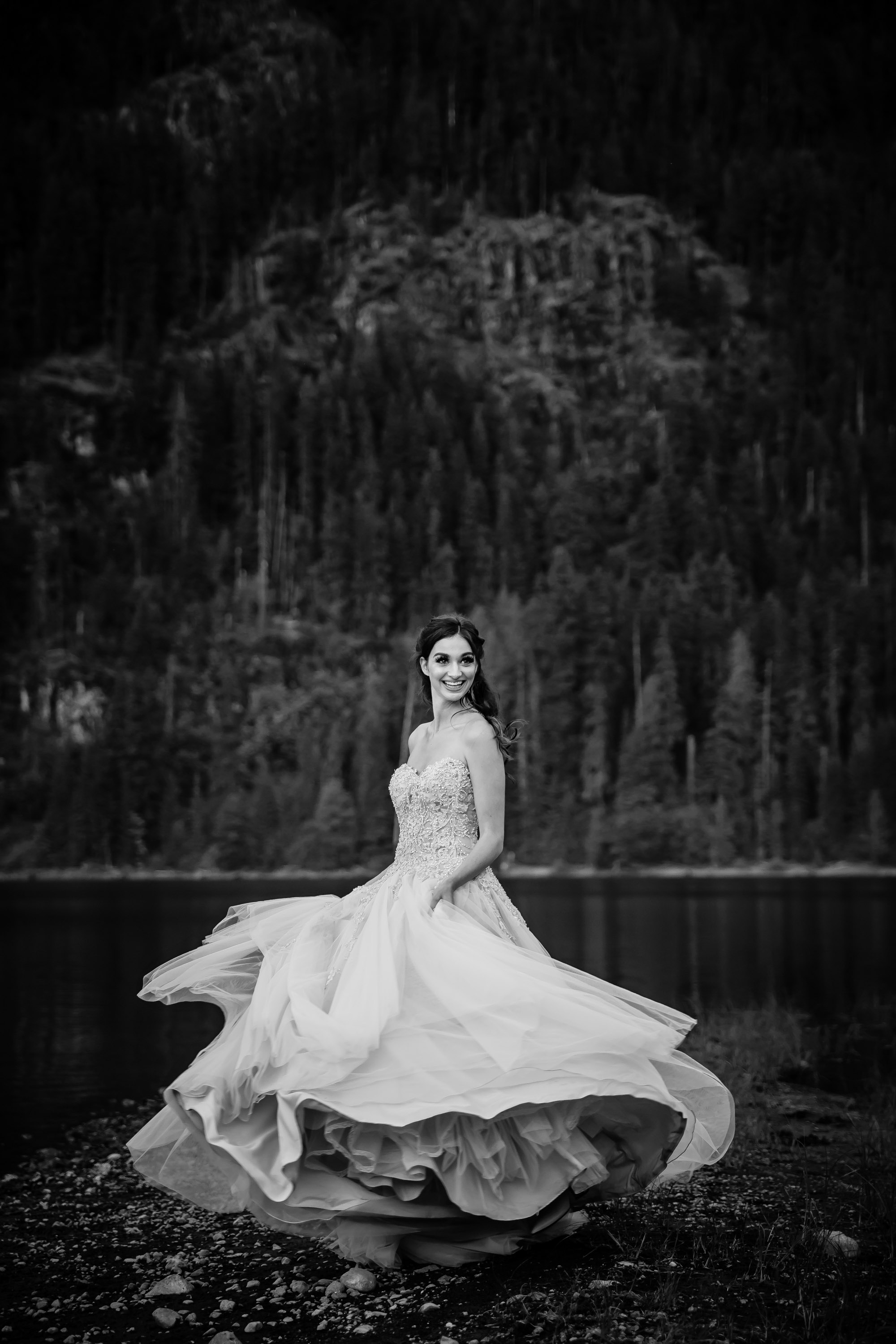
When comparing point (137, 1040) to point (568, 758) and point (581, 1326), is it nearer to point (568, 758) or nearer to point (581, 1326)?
point (581, 1326)

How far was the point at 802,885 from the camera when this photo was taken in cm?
6894

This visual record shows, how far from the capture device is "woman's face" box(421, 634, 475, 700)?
21.3 feet

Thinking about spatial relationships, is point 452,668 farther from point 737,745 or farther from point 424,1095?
point 737,745

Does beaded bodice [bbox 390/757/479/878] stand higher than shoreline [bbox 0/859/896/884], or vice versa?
beaded bodice [bbox 390/757/479/878]

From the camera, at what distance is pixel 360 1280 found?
5.68 metres

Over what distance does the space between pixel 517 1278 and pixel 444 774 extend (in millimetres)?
2390

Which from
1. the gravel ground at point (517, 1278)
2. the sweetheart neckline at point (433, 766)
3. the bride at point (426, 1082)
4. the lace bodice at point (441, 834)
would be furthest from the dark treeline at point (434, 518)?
the bride at point (426, 1082)

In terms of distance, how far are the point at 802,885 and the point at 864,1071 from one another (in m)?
57.3

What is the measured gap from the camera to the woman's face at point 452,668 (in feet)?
21.3

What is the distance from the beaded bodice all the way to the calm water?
285 inches

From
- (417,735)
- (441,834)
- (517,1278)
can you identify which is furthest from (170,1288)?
(417,735)

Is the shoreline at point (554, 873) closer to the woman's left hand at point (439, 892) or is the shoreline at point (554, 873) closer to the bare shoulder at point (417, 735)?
the bare shoulder at point (417, 735)

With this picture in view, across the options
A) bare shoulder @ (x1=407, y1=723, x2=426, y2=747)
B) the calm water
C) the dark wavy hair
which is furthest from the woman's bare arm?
the calm water

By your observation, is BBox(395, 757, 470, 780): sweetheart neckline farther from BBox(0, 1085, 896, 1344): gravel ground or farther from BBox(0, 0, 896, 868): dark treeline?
BBox(0, 0, 896, 868): dark treeline
